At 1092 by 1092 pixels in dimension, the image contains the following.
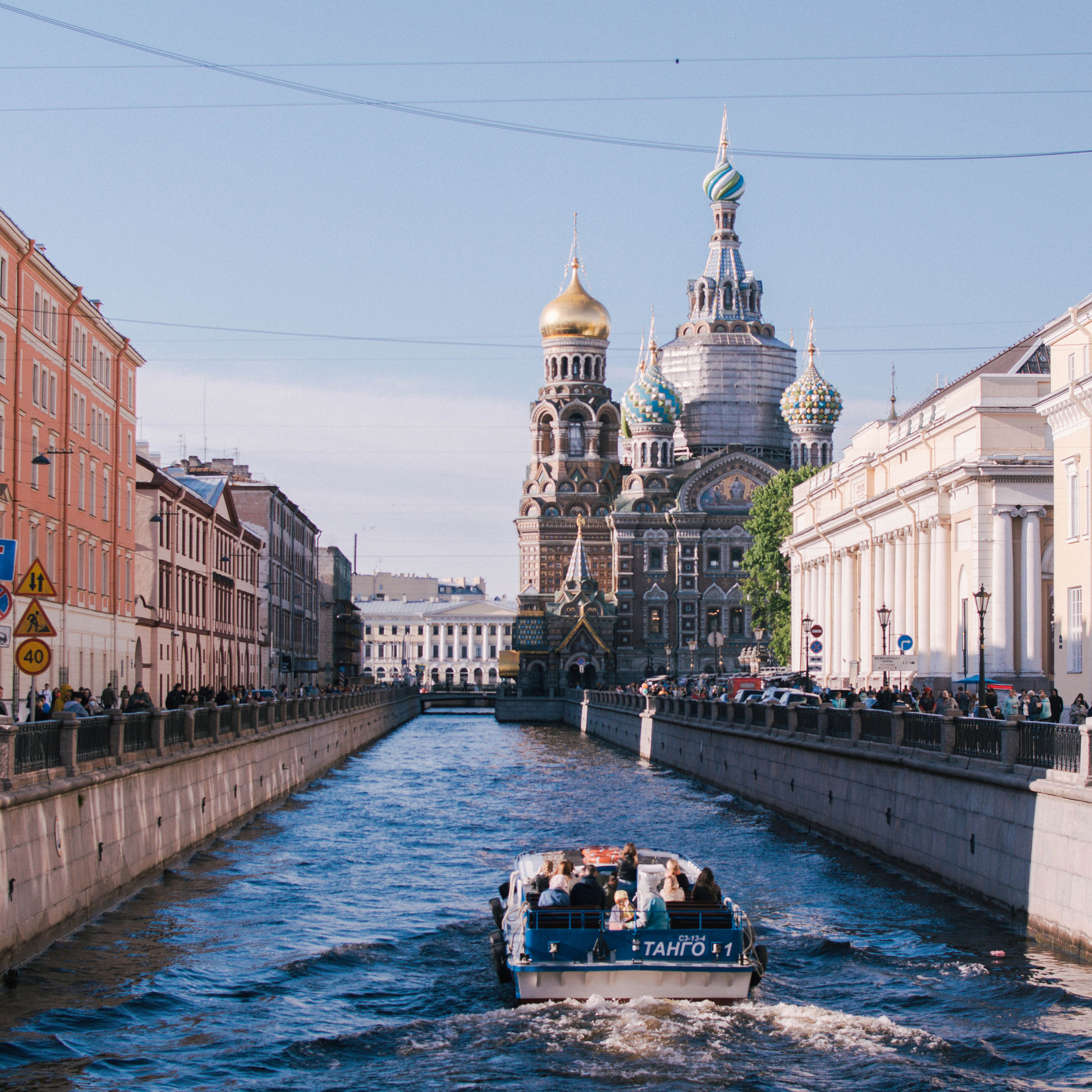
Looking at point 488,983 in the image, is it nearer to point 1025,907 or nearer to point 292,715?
point 1025,907

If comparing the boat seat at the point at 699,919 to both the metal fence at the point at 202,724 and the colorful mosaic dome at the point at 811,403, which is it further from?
the colorful mosaic dome at the point at 811,403

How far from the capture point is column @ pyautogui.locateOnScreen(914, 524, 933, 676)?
6309 centimetres

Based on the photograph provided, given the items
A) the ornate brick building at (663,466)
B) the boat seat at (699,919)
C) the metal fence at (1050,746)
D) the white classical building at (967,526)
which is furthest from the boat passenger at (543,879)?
the ornate brick building at (663,466)

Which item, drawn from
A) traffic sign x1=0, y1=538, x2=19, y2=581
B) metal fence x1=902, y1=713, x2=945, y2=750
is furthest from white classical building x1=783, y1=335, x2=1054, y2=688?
traffic sign x1=0, y1=538, x2=19, y2=581

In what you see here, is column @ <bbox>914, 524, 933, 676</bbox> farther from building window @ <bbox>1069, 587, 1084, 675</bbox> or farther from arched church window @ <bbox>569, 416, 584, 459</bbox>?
arched church window @ <bbox>569, 416, 584, 459</bbox>

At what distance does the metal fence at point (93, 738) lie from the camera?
2478cm

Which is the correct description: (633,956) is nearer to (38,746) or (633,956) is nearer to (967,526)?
(38,746)

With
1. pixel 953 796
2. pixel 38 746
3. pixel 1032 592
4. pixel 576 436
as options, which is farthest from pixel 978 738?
pixel 576 436

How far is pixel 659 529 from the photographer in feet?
481

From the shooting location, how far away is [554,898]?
19969 millimetres

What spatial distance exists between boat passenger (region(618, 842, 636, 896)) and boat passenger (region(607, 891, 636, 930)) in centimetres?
188

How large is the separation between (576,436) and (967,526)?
10034 cm

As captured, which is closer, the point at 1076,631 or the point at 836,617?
the point at 1076,631

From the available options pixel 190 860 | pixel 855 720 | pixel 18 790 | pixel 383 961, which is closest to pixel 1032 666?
pixel 855 720
